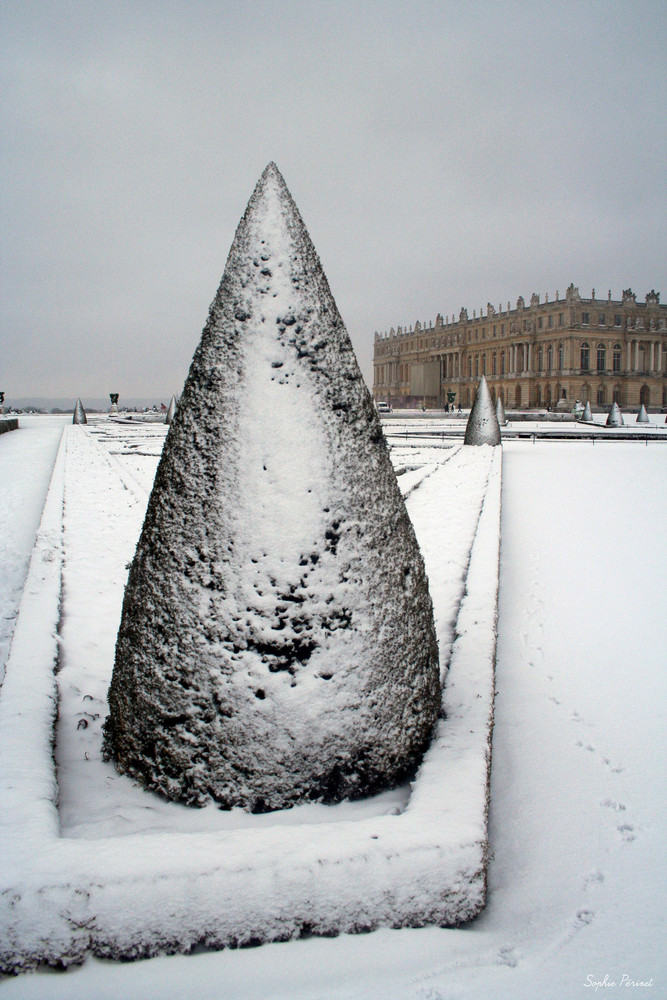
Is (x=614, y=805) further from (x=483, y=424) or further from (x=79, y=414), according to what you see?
(x=79, y=414)

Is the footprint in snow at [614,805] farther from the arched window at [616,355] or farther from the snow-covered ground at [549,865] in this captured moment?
the arched window at [616,355]

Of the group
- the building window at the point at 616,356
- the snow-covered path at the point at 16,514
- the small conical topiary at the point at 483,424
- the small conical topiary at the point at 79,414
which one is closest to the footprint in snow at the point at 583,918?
the snow-covered path at the point at 16,514

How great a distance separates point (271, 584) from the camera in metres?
1.86

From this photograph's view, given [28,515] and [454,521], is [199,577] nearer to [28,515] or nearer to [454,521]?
[454,521]

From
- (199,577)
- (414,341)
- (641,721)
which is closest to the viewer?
(199,577)

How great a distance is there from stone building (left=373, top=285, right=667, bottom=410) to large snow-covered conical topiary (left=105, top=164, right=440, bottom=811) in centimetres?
6033

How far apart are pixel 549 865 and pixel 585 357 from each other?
71.9 metres

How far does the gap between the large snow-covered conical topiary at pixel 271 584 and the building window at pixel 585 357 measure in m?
70.9

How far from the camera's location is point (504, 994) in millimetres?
1465

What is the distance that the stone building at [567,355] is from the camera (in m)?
68.2

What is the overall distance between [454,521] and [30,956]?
512cm

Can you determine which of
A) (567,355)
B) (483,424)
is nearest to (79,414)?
(483,424)

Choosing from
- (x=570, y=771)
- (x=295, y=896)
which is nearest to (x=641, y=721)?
(x=570, y=771)

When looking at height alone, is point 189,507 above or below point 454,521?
above
